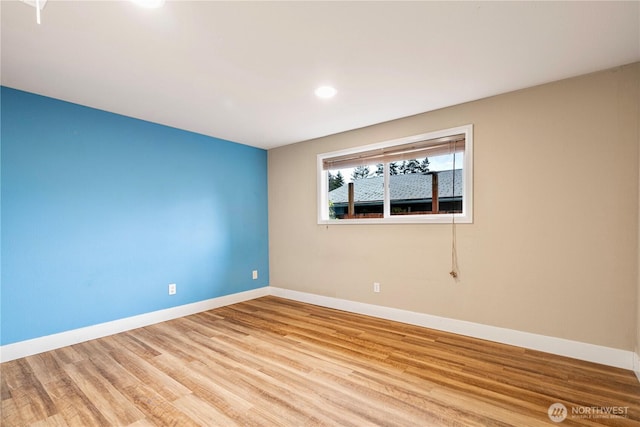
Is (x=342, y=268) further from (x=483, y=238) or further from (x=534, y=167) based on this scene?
(x=534, y=167)

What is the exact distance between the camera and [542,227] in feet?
8.50

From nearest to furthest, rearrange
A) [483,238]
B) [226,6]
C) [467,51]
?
[226,6]
[467,51]
[483,238]

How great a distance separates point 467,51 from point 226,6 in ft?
5.27

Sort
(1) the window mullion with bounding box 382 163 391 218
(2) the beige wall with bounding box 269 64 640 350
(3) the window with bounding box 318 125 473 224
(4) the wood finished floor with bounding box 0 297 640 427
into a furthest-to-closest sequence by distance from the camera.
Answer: (1) the window mullion with bounding box 382 163 391 218
(3) the window with bounding box 318 125 473 224
(2) the beige wall with bounding box 269 64 640 350
(4) the wood finished floor with bounding box 0 297 640 427

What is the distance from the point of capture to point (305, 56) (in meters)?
2.13

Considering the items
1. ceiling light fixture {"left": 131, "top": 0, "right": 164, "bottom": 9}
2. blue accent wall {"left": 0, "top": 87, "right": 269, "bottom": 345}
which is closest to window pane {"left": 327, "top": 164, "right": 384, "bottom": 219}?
blue accent wall {"left": 0, "top": 87, "right": 269, "bottom": 345}

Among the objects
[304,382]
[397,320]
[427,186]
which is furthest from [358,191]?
[304,382]

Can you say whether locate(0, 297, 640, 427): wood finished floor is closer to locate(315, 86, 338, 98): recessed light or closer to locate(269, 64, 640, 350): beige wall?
locate(269, 64, 640, 350): beige wall

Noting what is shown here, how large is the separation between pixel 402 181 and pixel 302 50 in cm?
199

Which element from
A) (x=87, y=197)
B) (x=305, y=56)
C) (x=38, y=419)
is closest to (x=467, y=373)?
(x=305, y=56)

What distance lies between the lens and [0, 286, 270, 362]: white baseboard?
258 cm

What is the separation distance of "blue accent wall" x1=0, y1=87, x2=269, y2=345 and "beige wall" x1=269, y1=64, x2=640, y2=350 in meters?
2.28

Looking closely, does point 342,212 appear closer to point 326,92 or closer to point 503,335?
point 326,92

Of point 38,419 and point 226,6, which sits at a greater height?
point 226,6
